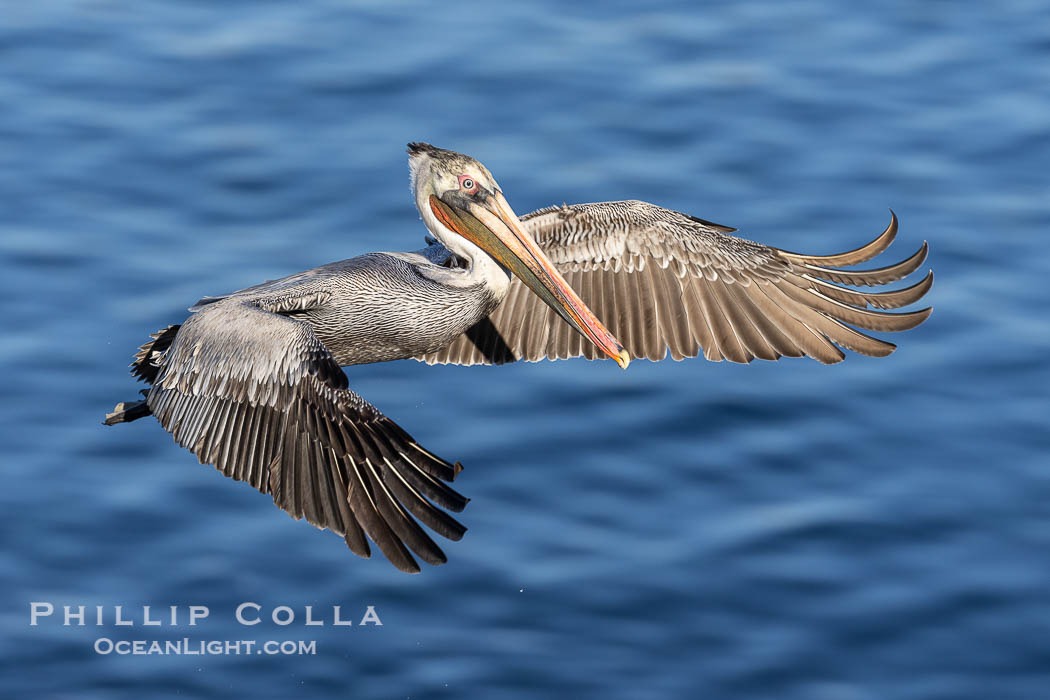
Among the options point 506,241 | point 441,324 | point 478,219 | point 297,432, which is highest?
point 478,219

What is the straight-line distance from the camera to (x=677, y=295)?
1077 centimetres

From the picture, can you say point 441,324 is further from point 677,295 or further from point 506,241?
point 677,295

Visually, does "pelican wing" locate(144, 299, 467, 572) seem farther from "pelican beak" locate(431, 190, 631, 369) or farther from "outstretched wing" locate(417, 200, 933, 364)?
"outstretched wing" locate(417, 200, 933, 364)

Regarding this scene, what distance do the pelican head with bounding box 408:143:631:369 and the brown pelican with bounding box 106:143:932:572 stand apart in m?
0.01

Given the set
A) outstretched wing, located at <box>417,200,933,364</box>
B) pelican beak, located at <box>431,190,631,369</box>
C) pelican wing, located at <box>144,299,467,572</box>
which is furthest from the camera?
outstretched wing, located at <box>417,200,933,364</box>

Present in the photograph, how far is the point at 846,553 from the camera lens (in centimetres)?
1105

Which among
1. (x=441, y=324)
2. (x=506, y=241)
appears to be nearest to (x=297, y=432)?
(x=441, y=324)

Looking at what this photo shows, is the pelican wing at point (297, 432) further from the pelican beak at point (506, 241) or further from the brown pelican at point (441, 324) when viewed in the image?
the pelican beak at point (506, 241)

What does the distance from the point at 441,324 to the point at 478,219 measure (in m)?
0.60

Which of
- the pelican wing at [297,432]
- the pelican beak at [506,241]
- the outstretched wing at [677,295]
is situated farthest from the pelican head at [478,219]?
the pelican wing at [297,432]

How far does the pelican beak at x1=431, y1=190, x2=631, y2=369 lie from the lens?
9.41 meters

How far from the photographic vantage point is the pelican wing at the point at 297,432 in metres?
8.10

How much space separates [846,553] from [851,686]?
3.43 feet

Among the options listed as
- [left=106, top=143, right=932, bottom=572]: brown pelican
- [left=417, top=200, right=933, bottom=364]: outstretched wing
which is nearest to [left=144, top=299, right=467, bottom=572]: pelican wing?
[left=106, top=143, right=932, bottom=572]: brown pelican
